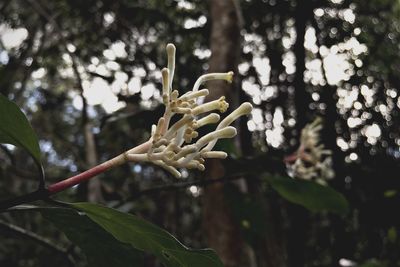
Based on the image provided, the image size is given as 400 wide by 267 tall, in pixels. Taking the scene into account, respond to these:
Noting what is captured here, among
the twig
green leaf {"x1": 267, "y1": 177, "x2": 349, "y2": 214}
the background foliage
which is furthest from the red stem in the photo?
the background foliage

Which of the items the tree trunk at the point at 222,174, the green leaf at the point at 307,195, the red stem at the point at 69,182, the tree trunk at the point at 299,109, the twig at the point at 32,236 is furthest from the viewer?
the tree trunk at the point at 299,109

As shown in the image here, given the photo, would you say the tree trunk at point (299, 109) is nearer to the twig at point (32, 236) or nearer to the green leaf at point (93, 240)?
the twig at point (32, 236)

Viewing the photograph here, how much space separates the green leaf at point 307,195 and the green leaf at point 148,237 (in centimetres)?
73

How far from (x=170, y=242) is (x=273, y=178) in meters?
0.80

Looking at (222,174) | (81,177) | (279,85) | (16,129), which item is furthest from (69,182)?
(279,85)

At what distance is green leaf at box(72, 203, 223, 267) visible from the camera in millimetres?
739

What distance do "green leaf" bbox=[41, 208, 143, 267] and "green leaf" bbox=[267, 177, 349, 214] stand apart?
0.68 meters

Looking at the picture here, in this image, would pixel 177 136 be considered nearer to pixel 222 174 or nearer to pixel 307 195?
pixel 307 195

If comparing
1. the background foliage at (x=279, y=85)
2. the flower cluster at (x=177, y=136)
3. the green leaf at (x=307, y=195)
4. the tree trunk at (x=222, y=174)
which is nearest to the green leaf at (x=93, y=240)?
the flower cluster at (x=177, y=136)

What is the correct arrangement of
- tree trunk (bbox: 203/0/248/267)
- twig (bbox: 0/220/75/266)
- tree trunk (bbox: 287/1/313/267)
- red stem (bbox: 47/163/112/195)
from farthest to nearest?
tree trunk (bbox: 287/1/313/267)
tree trunk (bbox: 203/0/248/267)
twig (bbox: 0/220/75/266)
red stem (bbox: 47/163/112/195)

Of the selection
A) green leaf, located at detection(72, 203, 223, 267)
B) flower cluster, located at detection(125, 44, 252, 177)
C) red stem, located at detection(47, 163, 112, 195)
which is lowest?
green leaf, located at detection(72, 203, 223, 267)

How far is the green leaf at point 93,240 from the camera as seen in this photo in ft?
2.54

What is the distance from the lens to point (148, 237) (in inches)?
29.8

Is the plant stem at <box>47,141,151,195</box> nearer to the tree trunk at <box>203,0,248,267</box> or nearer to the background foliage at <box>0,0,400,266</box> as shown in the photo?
the tree trunk at <box>203,0,248,267</box>
